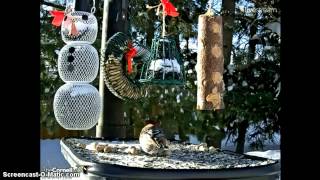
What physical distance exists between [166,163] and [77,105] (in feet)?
1.44

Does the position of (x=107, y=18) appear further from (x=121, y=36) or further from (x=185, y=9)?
(x=185, y=9)

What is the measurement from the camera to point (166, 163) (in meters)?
1.58

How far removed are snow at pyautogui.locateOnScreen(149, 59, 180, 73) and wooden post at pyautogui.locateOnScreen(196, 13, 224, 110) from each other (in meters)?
0.20

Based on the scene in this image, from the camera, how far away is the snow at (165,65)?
195cm

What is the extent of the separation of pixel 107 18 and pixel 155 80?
0.54 metres

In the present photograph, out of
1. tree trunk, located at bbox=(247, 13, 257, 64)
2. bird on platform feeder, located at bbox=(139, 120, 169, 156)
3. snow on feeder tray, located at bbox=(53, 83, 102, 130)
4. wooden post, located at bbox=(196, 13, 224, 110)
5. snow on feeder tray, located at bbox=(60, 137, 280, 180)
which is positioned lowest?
snow on feeder tray, located at bbox=(60, 137, 280, 180)

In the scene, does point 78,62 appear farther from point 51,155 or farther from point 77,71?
point 51,155

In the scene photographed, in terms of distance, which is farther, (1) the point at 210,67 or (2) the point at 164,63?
(2) the point at 164,63

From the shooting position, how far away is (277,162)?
142 centimetres

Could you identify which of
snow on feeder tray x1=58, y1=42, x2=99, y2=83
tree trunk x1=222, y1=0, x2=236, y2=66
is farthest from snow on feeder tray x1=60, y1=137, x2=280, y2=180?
tree trunk x1=222, y1=0, x2=236, y2=66

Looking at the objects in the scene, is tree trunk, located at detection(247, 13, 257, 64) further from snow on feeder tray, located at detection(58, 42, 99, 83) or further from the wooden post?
snow on feeder tray, located at detection(58, 42, 99, 83)

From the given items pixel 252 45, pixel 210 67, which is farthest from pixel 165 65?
pixel 252 45

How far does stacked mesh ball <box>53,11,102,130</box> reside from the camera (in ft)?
5.78
